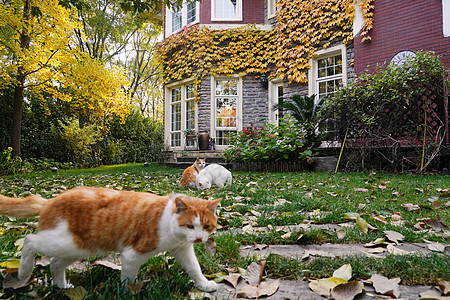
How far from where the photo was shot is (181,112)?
1384 cm

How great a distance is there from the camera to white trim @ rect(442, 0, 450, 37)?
24.6 feet

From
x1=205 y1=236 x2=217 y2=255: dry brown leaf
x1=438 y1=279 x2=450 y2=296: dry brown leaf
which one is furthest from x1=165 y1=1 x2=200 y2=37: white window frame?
x1=438 y1=279 x2=450 y2=296: dry brown leaf

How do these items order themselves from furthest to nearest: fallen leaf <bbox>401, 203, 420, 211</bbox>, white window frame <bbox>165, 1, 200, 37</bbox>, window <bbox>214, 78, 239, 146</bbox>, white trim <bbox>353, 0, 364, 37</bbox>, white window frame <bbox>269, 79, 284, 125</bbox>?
1. white window frame <bbox>165, 1, 200, 37</bbox>
2. window <bbox>214, 78, 239, 146</bbox>
3. white window frame <bbox>269, 79, 284, 125</bbox>
4. white trim <bbox>353, 0, 364, 37</bbox>
5. fallen leaf <bbox>401, 203, 420, 211</bbox>

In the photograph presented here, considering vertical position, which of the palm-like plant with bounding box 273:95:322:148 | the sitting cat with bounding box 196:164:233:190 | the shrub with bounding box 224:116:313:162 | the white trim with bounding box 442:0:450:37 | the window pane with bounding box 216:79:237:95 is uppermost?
the white trim with bounding box 442:0:450:37

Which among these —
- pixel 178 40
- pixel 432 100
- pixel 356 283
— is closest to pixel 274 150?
pixel 432 100

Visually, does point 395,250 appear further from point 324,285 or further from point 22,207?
point 22,207

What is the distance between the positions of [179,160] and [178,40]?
594 centimetres

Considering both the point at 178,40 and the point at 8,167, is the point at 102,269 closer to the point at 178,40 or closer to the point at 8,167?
the point at 8,167

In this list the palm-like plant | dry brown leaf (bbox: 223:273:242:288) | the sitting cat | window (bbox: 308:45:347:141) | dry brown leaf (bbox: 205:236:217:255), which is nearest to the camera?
dry brown leaf (bbox: 223:273:242:288)

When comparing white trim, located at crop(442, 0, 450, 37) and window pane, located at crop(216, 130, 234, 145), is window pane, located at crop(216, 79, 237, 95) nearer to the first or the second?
window pane, located at crop(216, 130, 234, 145)

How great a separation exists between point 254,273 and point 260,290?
0.16 metres

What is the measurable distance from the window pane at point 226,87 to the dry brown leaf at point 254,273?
11.8 m

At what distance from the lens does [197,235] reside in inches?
51.4

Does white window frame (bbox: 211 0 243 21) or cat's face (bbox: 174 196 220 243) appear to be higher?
white window frame (bbox: 211 0 243 21)
